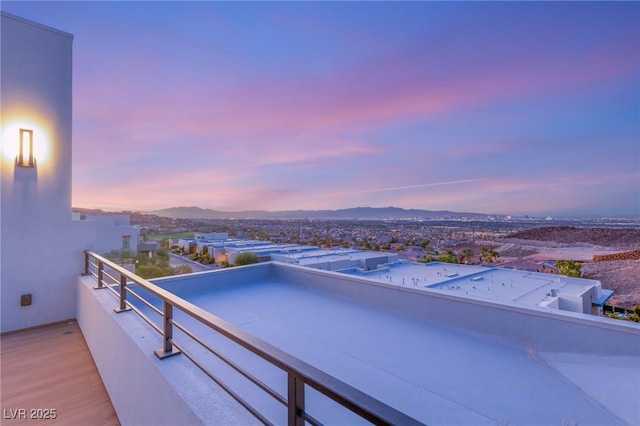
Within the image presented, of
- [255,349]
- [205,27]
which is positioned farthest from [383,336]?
[205,27]

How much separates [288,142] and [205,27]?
4918 millimetres

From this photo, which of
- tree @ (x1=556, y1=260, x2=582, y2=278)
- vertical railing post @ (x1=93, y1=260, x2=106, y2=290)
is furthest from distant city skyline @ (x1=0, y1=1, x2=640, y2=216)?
tree @ (x1=556, y1=260, x2=582, y2=278)

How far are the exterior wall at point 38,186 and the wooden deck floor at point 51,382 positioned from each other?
0.52 meters

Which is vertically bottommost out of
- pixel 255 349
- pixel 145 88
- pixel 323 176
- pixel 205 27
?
pixel 255 349

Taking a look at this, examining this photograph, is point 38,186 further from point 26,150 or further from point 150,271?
point 150,271

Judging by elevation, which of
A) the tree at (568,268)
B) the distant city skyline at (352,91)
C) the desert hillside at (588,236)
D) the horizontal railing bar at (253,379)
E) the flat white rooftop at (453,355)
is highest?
the distant city skyline at (352,91)

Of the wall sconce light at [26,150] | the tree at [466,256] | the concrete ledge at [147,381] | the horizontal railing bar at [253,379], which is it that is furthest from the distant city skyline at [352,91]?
the tree at [466,256]

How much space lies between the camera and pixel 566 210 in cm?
1238

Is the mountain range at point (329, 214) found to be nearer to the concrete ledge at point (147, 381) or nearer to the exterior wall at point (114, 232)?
the exterior wall at point (114, 232)

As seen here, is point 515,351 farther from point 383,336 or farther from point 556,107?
point 556,107

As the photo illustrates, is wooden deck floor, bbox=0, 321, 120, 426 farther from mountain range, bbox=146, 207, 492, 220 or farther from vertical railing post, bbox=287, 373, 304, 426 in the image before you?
mountain range, bbox=146, 207, 492, 220

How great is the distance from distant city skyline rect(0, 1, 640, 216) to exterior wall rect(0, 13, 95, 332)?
0.44m

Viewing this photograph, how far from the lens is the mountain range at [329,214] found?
59.0 feet

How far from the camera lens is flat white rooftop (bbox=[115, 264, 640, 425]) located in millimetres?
1801
